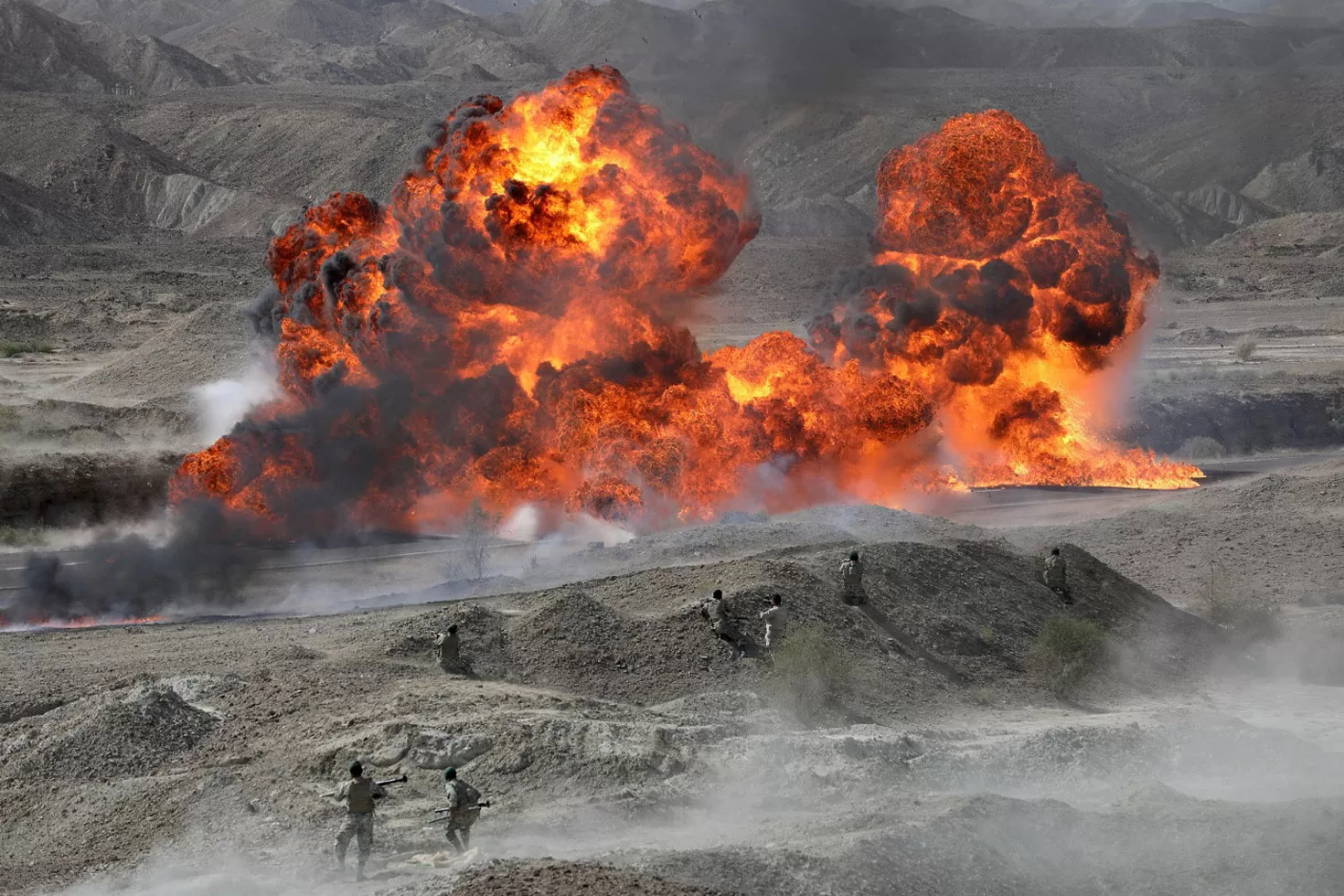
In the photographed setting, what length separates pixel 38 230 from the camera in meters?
104

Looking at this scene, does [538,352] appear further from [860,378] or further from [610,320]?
[860,378]

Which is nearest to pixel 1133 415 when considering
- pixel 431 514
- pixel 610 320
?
pixel 610 320

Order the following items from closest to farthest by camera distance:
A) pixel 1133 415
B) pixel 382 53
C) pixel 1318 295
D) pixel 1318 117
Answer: pixel 1133 415 → pixel 1318 295 → pixel 1318 117 → pixel 382 53

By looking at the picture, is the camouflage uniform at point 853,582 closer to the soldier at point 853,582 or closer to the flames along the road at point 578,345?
the soldier at point 853,582

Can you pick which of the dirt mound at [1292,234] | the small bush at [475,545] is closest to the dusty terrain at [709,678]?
the small bush at [475,545]

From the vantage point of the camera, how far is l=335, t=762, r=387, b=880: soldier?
53.6ft

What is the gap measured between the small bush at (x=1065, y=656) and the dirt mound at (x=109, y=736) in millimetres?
14047

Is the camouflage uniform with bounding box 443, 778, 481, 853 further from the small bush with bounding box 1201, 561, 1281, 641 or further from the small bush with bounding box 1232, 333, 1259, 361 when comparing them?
the small bush with bounding box 1232, 333, 1259, 361

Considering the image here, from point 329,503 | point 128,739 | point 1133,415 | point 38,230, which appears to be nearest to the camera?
point 128,739

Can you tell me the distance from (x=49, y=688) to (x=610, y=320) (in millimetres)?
21103

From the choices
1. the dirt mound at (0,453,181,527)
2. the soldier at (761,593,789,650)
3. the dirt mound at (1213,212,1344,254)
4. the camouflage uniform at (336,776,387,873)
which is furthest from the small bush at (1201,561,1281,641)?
the dirt mound at (1213,212,1344,254)

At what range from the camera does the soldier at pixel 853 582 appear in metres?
26.7

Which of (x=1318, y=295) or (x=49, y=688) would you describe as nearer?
(x=49, y=688)

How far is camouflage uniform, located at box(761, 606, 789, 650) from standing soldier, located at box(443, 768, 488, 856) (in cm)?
826
